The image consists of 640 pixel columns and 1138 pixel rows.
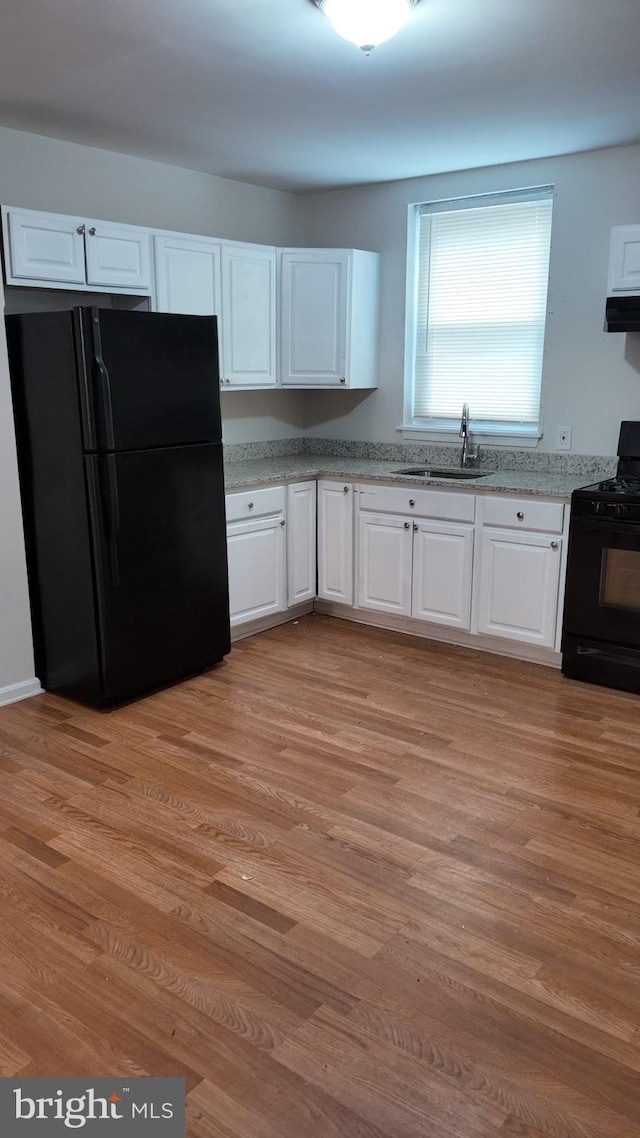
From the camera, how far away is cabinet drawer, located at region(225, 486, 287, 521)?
409cm

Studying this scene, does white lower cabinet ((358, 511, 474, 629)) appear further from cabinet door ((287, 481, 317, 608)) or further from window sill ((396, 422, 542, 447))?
window sill ((396, 422, 542, 447))

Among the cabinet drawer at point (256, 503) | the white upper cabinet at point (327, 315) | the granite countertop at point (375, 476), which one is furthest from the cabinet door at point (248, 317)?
Answer: the cabinet drawer at point (256, 503)

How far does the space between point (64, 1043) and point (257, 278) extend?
3769 mm

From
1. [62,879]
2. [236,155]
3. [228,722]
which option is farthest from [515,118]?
[62,879]

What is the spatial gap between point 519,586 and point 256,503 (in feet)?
4.50

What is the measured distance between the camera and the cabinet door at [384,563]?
14.3 feet

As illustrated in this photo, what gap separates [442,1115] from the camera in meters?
1.60

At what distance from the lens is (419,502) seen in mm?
4227

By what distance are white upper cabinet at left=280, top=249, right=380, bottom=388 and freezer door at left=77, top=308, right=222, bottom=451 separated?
1170 mm

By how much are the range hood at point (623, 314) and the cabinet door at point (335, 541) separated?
1534 mm

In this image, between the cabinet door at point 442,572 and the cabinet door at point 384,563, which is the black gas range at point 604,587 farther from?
the cabinet door at point 384,563

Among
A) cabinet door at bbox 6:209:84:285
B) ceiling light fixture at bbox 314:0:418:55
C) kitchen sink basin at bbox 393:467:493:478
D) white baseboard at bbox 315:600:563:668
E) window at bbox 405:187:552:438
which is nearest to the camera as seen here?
ceiling light fixture at bbox 314:0:418:55

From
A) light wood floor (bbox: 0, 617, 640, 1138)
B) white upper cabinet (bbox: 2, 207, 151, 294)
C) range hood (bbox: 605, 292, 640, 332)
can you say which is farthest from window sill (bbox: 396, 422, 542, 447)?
white upper cabinet (bbox: 2, 207, 151, 294)

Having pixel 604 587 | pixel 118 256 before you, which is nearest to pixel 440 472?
pixel 604 587
